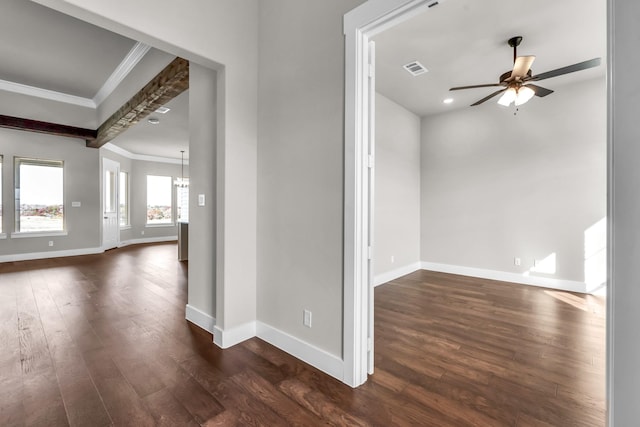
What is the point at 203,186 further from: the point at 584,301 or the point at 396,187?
the point at 584,301

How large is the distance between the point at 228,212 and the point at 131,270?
4.20m

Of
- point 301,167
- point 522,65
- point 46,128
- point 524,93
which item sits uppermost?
point 46,128

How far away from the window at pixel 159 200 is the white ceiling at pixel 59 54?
12.3 feet

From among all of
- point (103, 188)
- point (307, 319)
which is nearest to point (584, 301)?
point (307, 319)

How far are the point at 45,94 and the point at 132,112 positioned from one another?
3187 millimetres

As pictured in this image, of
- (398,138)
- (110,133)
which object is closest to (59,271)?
(110,133)

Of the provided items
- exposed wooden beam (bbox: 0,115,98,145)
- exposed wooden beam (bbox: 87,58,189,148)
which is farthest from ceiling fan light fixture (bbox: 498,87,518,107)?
exposed wooden beam (bbox: 0,115,98,145)

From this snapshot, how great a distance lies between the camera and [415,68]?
378cm

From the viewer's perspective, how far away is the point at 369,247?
6.51 ft

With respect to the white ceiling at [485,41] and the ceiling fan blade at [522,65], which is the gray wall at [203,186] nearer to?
the white ceiling at [485,41]

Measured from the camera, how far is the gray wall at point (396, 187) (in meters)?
4.65

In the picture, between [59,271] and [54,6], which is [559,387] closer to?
[54,6]

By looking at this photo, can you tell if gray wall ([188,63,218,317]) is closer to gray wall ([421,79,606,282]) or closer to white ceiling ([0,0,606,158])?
white ceiling ([0,0,606,158])

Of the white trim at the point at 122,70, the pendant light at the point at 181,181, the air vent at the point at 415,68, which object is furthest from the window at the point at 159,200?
the air vent at the point at 415,68
